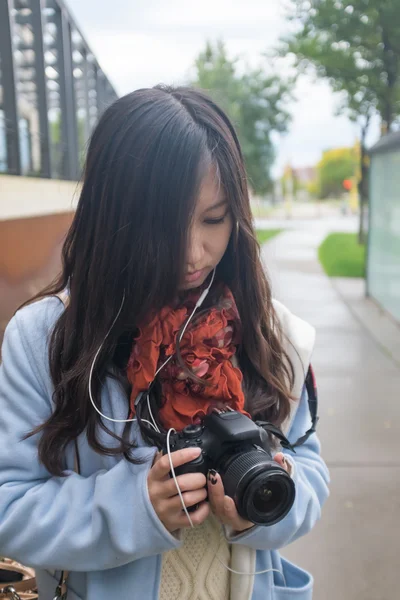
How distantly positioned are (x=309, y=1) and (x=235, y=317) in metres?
10.2

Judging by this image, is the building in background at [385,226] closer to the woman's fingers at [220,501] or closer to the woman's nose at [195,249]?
the woman's nose at [195,249]

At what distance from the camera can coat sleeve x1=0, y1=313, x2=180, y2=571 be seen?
1.02 meters

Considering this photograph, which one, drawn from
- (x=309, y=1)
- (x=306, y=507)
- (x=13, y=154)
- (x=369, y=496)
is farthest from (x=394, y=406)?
(x=309, y=1)

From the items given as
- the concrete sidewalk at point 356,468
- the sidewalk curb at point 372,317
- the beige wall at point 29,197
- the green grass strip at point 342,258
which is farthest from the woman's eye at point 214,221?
the green grass strip at point 342,258

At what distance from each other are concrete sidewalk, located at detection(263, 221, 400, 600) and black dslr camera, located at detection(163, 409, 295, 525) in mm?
544

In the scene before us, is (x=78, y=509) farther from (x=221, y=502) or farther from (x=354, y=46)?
(x=354, y=46)

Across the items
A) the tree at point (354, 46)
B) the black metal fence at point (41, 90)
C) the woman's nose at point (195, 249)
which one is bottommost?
the woman's nose at point (195, 249)

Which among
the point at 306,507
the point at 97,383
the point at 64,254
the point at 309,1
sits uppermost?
the point at 309,1

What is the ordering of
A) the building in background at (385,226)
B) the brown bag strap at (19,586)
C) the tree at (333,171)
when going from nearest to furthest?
the brown bag strap at (19,586) → the building in background at (385,226) → the tree at (333,171)

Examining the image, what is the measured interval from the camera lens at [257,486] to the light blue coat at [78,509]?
9 centimetres

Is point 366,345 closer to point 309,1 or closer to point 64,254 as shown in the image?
point 64,254

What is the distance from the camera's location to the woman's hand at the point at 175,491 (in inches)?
38.7

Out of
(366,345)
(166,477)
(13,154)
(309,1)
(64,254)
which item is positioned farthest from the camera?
(309,1)

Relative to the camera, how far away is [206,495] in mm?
1018
